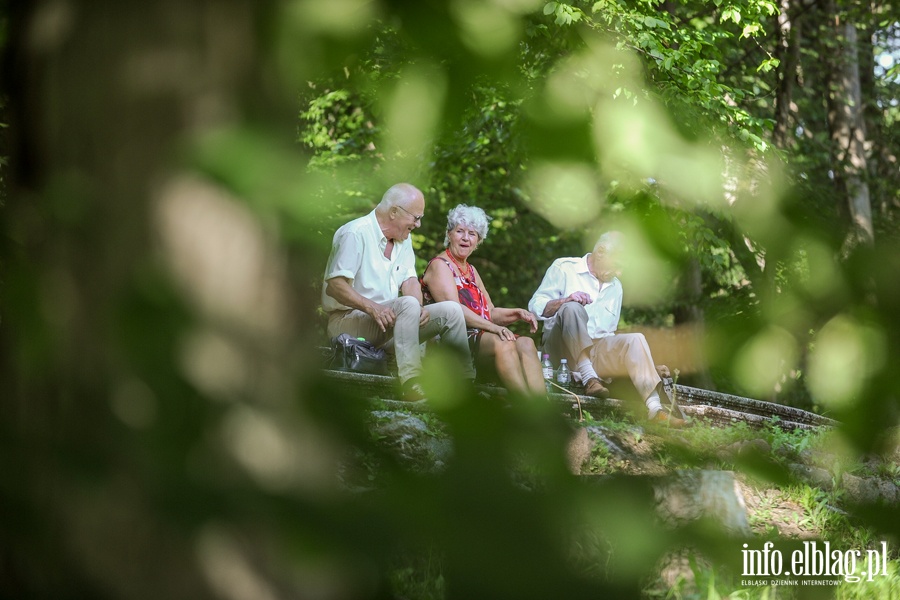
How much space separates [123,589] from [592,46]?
1.13 ft

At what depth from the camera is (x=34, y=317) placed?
0.38m

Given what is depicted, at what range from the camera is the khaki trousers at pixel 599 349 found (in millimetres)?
4895

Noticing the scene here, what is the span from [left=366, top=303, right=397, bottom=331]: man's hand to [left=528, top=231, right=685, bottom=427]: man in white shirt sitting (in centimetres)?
127

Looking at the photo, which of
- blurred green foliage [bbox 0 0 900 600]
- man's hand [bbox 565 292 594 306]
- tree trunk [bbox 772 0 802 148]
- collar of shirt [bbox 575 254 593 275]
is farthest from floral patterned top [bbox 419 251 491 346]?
blurred green foliage [bbox 0 0 900 600]

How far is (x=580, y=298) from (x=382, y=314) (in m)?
1.37

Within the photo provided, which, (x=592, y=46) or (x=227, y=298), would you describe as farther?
(x=592, y=46)

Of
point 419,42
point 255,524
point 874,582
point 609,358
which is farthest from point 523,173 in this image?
point 609,358

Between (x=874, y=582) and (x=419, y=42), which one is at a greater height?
(x=419, y=42)

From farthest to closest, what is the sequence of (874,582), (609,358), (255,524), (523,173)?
(609,358) < (874,582) < (523,173) < (255,524)

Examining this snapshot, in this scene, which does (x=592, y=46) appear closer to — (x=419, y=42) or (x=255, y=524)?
(x=419, y=42)

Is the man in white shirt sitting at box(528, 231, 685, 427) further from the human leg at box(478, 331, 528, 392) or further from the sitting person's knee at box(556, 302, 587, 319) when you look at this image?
the human leg at box(478, 331, 528, 392)

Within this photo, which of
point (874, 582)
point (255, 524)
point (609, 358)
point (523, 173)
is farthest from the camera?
point (609, 358)

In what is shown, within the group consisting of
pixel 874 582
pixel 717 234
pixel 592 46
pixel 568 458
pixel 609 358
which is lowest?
pixel 874 582

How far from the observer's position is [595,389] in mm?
4953
